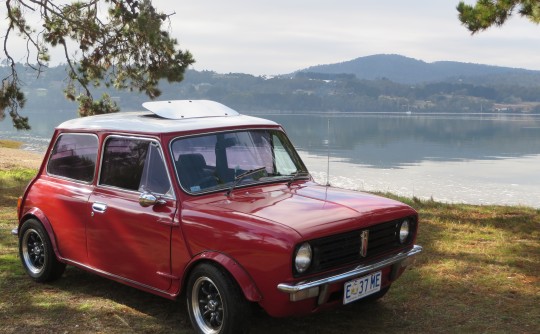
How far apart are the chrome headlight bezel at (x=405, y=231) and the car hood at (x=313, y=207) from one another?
4.2 inches

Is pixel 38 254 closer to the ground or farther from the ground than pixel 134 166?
closer to the ground

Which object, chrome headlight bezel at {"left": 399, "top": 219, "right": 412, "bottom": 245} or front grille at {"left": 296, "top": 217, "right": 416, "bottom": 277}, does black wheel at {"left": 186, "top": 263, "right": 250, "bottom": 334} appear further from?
chrome headlight bezel at {"left": 399, "top": 219, "right": 412, "bottom": 245}

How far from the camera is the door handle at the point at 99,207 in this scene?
210 inches

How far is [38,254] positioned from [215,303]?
9.44 ft

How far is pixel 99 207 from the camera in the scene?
212 inches

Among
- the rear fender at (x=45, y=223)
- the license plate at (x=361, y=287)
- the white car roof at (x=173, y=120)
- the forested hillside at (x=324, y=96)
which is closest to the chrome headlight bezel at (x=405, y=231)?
the license plate at (x=361, y=287)

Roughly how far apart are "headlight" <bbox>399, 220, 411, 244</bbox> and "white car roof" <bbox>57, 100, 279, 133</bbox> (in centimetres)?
165

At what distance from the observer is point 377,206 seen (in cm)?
478

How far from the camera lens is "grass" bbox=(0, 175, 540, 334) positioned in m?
4.96

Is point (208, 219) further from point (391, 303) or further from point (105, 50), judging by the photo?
point (105, 50)

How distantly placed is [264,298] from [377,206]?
1291 mm

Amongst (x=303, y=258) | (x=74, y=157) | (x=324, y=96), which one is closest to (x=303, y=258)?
(x=303, y=258)

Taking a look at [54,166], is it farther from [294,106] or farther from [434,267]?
[294,106]

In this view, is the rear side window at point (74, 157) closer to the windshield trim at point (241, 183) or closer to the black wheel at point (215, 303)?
the windshield trim at point (241, 183)
